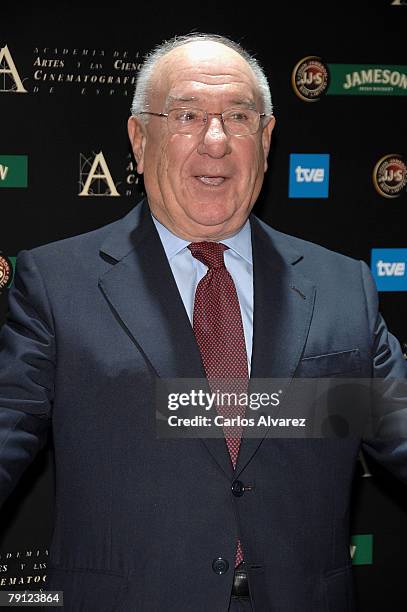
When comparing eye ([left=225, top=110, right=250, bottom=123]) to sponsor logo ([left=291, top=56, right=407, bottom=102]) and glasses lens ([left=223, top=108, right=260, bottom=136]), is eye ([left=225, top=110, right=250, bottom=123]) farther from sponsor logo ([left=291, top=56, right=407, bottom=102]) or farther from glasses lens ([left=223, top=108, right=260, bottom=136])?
sponsor logo ([left=291, top=56, right=407, bottom=102])

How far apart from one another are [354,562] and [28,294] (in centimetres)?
155

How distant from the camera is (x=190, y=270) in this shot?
6.16 ft

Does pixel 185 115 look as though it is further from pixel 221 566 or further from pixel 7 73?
pixel 221 566

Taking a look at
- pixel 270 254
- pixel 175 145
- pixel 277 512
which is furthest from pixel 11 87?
pixel 277 512

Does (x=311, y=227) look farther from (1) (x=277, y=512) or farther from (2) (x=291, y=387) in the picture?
(1) (x=277, y=512)

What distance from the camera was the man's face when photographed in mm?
1827

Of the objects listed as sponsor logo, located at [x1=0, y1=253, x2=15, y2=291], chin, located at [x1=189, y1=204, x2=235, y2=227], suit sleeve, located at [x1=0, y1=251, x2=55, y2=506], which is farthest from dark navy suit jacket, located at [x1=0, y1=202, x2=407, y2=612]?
sponsor logo, located at [x1=0, y1=253, x2=15, y2=291]

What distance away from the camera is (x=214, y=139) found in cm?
181

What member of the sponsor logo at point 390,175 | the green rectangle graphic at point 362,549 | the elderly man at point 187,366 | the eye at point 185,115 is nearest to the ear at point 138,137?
the elderly man at point 187,366

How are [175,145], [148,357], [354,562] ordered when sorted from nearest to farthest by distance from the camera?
[148,357], [175,145], [354,562]

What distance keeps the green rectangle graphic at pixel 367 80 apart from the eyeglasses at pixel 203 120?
804 millimetres

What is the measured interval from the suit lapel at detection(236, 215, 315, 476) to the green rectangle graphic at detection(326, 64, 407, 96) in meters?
0.83

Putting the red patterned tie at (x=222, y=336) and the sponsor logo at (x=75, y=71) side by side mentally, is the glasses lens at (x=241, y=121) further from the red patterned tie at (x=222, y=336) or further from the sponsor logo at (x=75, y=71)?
the sponsor logo at (x=75, y=71)

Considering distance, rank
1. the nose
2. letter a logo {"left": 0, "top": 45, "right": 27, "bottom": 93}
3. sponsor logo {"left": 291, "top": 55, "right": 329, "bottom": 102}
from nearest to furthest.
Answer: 1. the nose
2. letter a logo {"left": 0, "top": 45, "right": 27, "bottom": 93}
3. sponsor logo {"left": 291, "top": 55, "right": 329, "bottom": 102}
